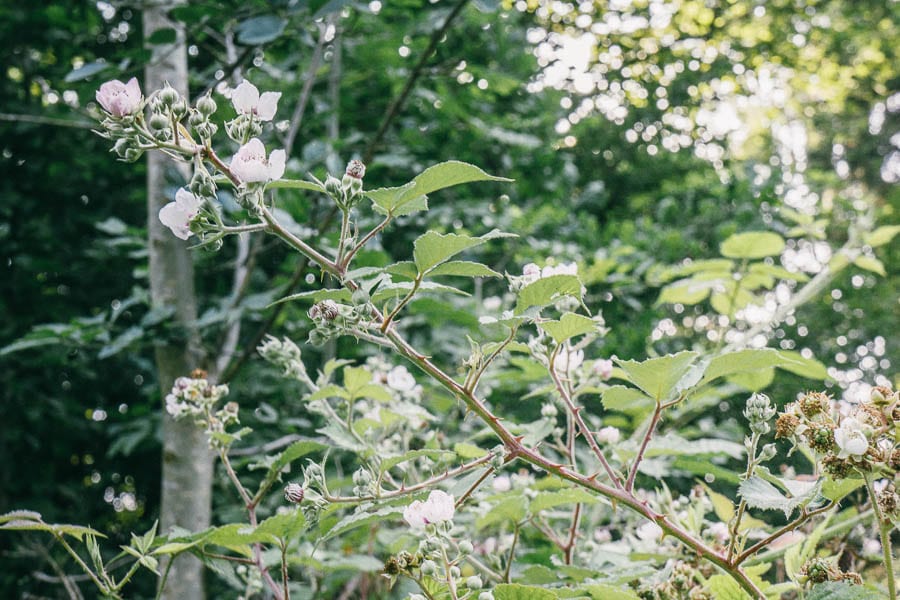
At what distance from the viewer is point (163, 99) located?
743 mm

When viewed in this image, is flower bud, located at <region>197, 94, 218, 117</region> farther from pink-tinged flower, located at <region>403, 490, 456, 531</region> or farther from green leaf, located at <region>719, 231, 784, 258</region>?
green leaf, located at <region>719, 231, 784, 258</region>

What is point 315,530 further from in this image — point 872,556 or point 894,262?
point 894,262

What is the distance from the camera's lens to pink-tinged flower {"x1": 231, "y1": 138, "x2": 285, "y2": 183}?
718 millimetres

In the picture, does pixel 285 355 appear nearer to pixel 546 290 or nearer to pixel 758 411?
pixel 546 290

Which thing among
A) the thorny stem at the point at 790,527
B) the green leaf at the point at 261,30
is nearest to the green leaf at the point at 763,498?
the thorny stem at the point at 790,527

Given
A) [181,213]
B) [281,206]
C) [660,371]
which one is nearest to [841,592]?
[660,371]

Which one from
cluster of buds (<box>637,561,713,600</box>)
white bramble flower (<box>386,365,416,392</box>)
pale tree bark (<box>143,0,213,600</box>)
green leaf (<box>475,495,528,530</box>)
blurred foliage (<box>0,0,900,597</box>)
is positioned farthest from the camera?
blurred foliage (<box>0,0,900,597</box>)

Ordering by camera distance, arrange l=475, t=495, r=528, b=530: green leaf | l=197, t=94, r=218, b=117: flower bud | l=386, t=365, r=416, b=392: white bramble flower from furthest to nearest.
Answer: l=386, t=365, r=416, b=392: white bramble flower
l=475, t=495, r=528, b=530: green leaf
l=197, t=94, r=218, b=117: flower bud

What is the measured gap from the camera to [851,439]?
0.68 meters

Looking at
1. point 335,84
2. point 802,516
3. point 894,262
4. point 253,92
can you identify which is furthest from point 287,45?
point 894,262

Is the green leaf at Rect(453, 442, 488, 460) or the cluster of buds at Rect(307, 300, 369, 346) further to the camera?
the green leaf at Rect(453, 442, 488, 460)

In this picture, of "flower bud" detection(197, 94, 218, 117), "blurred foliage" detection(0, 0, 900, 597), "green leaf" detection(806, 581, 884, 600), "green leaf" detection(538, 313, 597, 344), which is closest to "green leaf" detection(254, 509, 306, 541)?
"green leaf" detection(538, 313, 597, 344)

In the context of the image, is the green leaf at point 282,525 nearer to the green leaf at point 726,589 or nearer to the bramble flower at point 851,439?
the green leaf at point 726,589

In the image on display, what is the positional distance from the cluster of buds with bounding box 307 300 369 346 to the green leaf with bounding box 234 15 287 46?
93 centimetres
